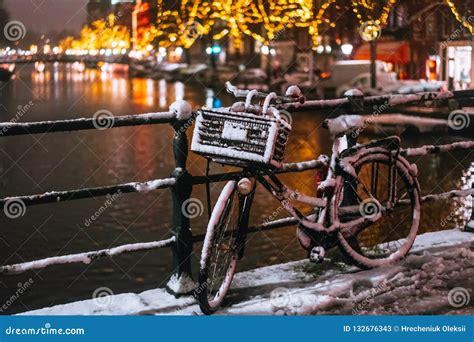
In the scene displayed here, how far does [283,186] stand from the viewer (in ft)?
15.7

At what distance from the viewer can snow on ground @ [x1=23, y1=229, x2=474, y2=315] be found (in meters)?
4.60

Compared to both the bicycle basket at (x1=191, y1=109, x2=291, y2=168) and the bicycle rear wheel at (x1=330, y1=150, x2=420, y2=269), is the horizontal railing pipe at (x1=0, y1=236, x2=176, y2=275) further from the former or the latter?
the bicycle rear wheel at (x1=330, y1=150, x2=420, y2=269)

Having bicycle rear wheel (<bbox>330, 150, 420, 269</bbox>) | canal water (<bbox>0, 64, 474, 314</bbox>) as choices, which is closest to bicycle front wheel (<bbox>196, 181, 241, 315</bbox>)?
bicycle rear wheel (<bbox>330, 150, 420, 269</bbox>)

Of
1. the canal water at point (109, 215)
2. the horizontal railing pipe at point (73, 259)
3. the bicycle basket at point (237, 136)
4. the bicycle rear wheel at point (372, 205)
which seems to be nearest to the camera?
the bicycle basket at point (237, 136)

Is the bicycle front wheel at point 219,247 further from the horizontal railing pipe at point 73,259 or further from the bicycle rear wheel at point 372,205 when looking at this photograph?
the bicycle rear wheel at point 372,205

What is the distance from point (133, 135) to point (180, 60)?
3423 inches

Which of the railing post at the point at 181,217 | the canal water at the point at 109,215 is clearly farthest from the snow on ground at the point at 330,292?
the canal water at the point at 109,215

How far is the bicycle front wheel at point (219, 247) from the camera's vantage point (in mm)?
4359

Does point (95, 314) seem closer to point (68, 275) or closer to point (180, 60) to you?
point (68, 275)

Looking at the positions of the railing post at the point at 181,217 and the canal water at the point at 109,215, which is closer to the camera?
the railing post at the point at 181,217

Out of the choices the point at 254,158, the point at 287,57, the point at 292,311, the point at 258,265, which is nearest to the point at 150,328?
the point at 292,311

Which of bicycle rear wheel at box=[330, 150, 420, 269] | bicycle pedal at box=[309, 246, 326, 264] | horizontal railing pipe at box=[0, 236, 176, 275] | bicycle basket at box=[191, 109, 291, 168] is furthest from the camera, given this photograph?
bicycle rear wheel at box=[330, 150, 420, 269]

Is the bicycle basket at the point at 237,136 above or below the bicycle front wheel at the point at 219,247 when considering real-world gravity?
above

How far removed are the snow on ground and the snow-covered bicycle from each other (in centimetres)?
17
